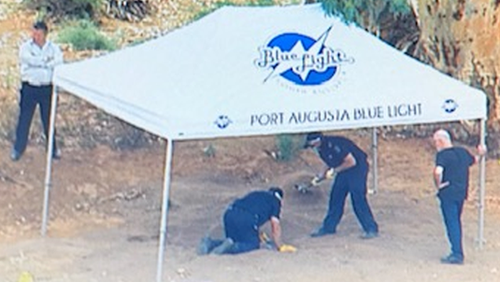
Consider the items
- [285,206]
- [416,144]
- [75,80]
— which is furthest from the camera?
[416,144]

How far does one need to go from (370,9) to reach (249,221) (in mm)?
5162

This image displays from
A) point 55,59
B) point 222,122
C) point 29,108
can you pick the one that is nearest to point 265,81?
point 222,122

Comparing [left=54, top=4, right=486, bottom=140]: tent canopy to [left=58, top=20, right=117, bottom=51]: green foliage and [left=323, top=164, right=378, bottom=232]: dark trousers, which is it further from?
[left=58, top=20, right=117, bottom=51]: green foliage

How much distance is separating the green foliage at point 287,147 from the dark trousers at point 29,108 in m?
3.24

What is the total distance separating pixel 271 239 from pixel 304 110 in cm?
187

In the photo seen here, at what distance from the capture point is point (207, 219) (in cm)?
1395

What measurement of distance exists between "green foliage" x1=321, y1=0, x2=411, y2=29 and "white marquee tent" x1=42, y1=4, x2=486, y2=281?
41.5 inches

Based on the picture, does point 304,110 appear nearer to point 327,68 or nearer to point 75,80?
point 327,68

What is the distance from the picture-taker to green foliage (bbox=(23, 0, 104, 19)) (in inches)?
958

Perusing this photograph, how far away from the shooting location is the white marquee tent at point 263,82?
36.1 feet

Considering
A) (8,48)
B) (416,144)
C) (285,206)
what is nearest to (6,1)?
(8,48)

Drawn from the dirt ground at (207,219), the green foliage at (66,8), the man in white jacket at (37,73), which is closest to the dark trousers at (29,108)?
the man in white jacket at (37,73)

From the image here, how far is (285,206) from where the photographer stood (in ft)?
47.6

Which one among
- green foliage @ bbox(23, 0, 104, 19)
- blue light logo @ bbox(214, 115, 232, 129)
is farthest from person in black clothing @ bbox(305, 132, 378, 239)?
green foliage @ bbox(23, 0, 104, 19)
